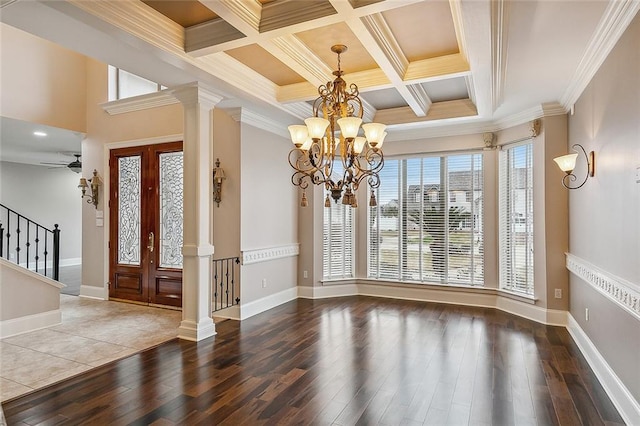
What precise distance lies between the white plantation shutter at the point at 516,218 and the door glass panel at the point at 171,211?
4706 millimetres

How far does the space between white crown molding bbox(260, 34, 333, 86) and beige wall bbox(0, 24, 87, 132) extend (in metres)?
4.51

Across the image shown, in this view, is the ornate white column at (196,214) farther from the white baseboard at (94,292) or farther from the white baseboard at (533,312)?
the white baseboard at (533,312)

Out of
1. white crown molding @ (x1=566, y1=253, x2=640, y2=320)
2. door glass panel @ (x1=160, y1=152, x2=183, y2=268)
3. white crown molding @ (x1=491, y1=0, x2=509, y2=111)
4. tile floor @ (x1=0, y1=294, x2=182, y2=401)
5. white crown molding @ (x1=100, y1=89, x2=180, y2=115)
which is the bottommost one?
tile floor @ (x1=0, y1=294, x2=182, y2=401)

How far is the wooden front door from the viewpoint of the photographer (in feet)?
18.0

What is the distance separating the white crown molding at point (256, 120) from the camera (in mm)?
4883

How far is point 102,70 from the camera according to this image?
6137 millimetres

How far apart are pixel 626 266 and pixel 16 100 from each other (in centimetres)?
748

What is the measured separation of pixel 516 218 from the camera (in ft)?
16.9

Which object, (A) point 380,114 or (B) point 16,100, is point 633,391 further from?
(B) point 16,100

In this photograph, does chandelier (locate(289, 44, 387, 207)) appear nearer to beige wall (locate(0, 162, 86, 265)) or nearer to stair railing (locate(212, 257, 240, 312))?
stair railing (locate(212, 257, 240, 312))

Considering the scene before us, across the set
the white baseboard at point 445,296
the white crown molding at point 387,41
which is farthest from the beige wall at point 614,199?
the white crown molding at point 387,41

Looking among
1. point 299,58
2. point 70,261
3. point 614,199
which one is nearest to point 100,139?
point 299,58

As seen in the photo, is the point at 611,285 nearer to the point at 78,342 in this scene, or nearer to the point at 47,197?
the point at 78,342

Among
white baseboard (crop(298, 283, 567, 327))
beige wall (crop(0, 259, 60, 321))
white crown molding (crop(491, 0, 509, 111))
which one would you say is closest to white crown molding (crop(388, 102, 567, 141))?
white crown molding (crop(491, 0, 509, 111))
